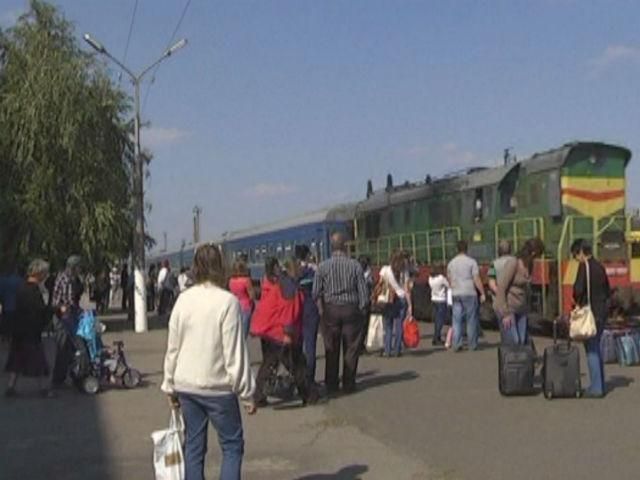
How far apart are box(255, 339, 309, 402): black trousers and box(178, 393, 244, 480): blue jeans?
5375mm

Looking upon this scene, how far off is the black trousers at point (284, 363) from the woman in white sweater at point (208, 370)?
17.7 ft

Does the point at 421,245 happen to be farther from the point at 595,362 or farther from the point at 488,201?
the point at 595,362

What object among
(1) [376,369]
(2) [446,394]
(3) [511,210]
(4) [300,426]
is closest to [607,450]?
(4) [300,426]

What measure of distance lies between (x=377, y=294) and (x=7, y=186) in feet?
48.1

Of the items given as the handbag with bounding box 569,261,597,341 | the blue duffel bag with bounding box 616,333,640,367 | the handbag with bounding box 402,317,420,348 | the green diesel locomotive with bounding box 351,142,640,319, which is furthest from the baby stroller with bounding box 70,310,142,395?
the green diesel locomotive with bounding box 351,142,640,319

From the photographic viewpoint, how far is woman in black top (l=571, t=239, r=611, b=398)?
12.8 m

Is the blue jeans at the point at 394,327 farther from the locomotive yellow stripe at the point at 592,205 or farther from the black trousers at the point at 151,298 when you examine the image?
the black trousers at the point at 151,298

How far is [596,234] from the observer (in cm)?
2203

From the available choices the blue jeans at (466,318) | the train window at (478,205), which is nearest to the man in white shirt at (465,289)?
the blue jeans at (466,318)

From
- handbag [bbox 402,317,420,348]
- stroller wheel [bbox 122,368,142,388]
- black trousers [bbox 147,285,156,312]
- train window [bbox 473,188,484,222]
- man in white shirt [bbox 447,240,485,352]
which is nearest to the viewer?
stroller wheel [bbox 122,368,142,388]

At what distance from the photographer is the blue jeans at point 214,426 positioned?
7.11 meters

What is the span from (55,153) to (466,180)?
10952 millimetres

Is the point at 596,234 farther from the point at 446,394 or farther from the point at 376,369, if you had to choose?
the point at 446,394

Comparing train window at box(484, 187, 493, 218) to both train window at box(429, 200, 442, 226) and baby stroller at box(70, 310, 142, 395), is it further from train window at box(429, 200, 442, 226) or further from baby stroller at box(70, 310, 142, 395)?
baby stroller at box(70, 310, 142, 395)
